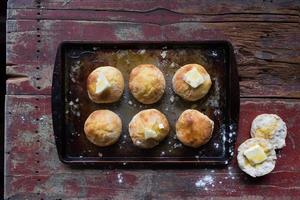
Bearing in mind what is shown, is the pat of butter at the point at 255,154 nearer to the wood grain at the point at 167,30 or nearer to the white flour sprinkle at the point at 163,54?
the wood grain at the point at 167,30

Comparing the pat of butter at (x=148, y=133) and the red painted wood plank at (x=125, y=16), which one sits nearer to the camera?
the pat of butter at (x=148, y=133)

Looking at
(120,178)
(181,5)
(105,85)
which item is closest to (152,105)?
(105,85)

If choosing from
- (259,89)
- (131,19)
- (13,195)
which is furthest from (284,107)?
(13,195)

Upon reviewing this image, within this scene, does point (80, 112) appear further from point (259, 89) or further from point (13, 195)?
point (259, 89)

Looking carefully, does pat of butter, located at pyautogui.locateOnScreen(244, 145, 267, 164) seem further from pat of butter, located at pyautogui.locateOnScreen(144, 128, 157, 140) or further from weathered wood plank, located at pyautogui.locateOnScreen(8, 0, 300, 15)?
weathered wood plank, located at pyautogui.locateOnScreen(8, 0, 300, 15)

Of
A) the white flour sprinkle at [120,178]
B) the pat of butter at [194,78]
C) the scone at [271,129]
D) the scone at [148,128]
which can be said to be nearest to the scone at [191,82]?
the pat of butter at [194,78]

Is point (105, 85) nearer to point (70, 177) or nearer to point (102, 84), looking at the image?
point (102, 84)

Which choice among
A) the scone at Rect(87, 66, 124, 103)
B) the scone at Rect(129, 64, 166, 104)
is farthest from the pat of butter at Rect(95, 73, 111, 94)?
the scone at Rect(129, 64, 166, 104)
